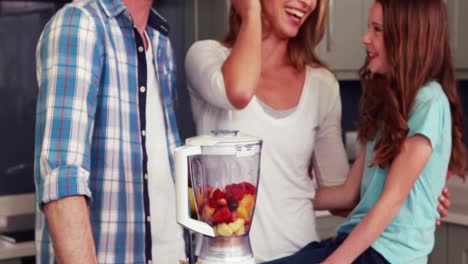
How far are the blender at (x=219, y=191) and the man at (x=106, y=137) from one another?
19 cm

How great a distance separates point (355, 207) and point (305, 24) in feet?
1.50

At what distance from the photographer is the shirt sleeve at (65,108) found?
1.32m

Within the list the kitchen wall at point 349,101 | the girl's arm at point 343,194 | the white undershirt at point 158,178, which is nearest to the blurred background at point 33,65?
the kitchen wall at point 349,101

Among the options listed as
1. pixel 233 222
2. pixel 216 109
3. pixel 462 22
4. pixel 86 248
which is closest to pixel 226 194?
pixel 233 222

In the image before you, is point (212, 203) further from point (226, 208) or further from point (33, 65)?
point (33, 65)

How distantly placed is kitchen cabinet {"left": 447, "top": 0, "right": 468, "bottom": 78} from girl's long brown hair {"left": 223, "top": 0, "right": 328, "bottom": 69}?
5.16 ft

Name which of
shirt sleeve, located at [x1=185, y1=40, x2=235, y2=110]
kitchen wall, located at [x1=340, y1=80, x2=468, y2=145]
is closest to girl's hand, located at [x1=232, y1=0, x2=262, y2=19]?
shirt sleeve, located at [x1=185, y1=40, x2=235, y2=110]

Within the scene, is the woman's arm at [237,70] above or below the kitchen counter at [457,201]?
above

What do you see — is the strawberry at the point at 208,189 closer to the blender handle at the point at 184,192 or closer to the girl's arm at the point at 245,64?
the blender handle at the point at 184,192

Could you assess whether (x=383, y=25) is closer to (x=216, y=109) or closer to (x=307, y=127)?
(x=307, y=127)

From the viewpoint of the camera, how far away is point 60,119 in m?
1.33

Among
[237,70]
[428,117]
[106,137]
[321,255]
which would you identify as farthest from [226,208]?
[428,117]

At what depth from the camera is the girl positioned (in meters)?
1.72

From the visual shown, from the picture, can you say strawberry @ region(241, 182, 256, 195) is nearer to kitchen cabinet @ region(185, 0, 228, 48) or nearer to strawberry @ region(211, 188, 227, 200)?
strawberry @ region(211, 188, 227, 200)
